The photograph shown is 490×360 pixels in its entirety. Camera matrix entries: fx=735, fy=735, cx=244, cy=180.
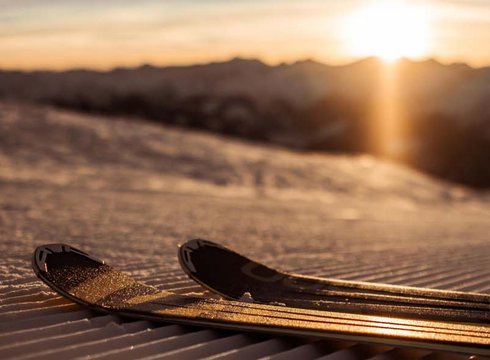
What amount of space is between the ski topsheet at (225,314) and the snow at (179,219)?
0.22 ft

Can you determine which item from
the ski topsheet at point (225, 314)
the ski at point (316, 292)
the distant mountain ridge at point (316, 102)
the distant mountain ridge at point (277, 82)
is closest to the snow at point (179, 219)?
the ski topsheet at point (225, 314)

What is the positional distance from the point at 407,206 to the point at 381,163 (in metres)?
6.13

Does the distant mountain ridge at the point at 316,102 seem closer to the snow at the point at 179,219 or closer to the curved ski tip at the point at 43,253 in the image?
the snow at the point at 179,219

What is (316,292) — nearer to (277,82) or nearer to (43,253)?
(43,253)

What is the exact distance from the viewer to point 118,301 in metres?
3.51

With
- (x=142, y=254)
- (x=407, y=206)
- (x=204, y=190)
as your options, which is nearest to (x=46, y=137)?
(x=204, y=190)

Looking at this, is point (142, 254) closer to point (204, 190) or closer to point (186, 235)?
point (186, 235)

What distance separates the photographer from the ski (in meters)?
3.53

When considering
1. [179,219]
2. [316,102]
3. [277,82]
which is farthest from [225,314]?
[277,82]

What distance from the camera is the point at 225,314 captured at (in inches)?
132

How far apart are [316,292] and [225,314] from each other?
2.45 ft

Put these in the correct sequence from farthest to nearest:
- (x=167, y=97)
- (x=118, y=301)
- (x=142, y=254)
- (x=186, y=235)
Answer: (x=167, y=97) < (x=186, y=235) < (x=142, y=254) < (x=118, y=301)

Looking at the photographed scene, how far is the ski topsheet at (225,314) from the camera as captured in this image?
2.98 metres

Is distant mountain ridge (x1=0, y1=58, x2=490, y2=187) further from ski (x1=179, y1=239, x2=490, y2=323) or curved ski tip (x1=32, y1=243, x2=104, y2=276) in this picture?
curved ski tip (x1=32, y1=243, x2=104, y2=276)
